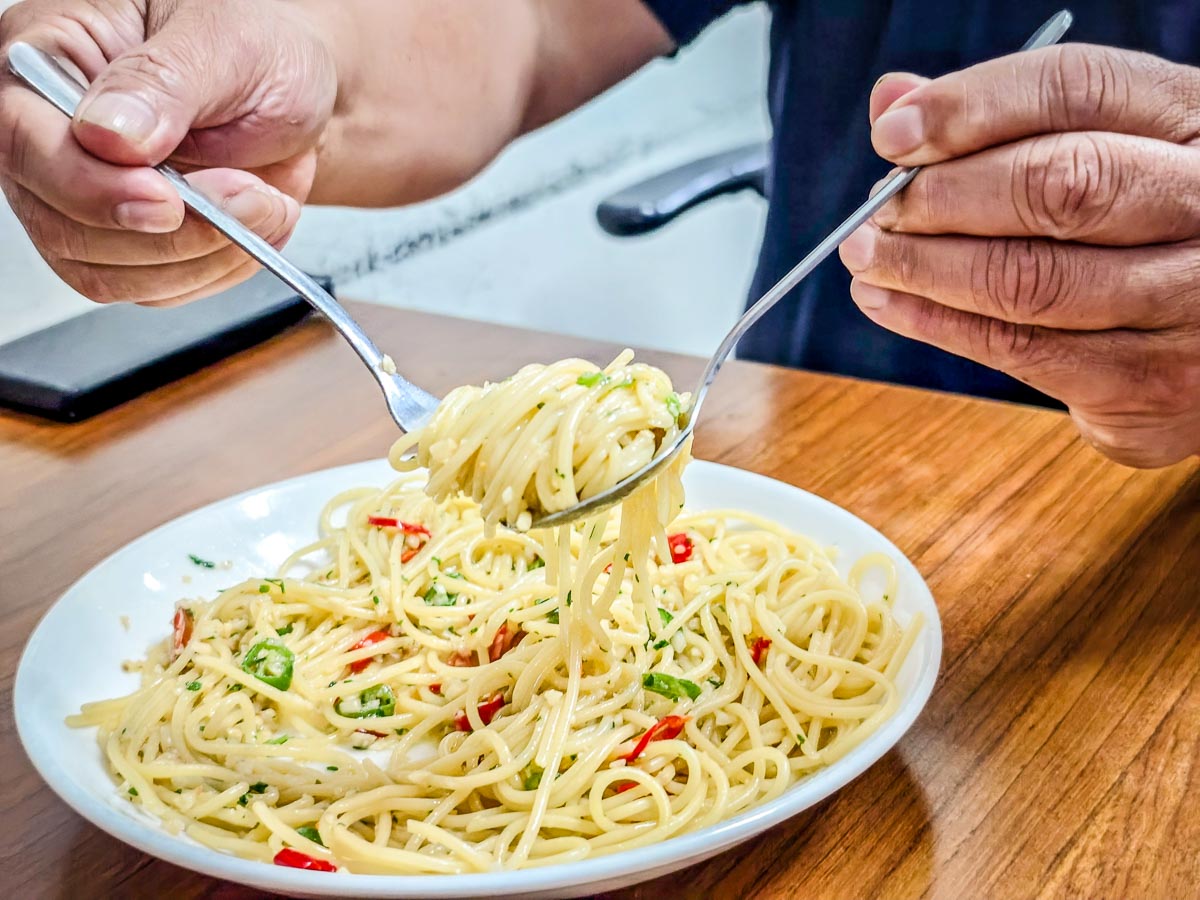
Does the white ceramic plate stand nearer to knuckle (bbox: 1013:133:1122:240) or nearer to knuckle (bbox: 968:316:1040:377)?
knuckle (bbox: 968:316:1040:377)

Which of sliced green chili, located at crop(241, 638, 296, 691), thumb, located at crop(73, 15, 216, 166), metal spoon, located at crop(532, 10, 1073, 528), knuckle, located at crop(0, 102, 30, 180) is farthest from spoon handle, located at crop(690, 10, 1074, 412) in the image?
A: knuckle, located at crop(0, 102, 30, 180)

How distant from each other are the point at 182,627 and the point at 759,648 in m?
0.66

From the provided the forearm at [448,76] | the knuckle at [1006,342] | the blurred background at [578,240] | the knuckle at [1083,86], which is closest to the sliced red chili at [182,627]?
the forearm at [448,76]

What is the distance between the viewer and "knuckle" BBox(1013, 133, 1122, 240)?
40.5 inches

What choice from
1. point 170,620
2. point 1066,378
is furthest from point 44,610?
point 1066,378

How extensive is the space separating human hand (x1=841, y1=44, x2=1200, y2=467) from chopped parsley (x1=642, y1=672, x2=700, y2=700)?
1.51 ft

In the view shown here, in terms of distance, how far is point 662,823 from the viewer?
97 cm

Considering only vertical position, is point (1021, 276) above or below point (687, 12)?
below

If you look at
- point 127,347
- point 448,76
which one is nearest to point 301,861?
point 127,347

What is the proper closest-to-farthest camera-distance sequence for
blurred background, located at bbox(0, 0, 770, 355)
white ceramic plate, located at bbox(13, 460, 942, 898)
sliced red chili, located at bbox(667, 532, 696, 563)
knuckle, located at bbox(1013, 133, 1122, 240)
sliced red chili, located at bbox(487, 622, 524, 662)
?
white ceramic plate, located at bbox(13, 460, 942, 898) < knuckle, located at bbox(1013, 133, 1122, 240) < sliced red chili, located at bbox(487, 622, 524, 662) < sliced red chili, located at bbox(667, 532, 696, 563) < blurred background, located at bbox(0, 0, 770, 355)

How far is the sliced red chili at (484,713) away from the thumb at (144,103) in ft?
2.18

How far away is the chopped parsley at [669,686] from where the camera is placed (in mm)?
1159

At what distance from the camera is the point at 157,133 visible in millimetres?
1155

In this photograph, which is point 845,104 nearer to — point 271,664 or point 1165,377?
point 1165,377
